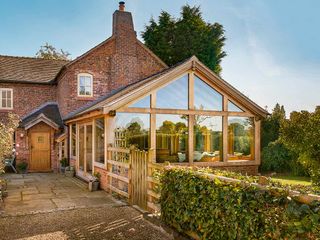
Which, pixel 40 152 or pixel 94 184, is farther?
pixel 40 152

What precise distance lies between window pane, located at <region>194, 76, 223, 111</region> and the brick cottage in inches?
1.6

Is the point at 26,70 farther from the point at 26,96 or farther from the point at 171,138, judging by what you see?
the point at 171,138

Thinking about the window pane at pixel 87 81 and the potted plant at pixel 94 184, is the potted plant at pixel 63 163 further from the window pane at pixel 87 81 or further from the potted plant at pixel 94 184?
the potted plant at pixel 94 184

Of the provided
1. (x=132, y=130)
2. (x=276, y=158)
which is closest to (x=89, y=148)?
(x=132, y=130)

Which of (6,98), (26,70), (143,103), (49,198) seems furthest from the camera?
(26,70)

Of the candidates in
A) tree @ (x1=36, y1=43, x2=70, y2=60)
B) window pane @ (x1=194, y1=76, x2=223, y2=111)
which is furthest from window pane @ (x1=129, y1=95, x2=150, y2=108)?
tree @ (x1=36, y1=43, x2=70, y2=60)

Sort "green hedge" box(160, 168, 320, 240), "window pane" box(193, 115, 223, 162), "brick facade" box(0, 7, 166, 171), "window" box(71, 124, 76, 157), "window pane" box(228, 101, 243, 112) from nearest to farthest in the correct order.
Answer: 1. "green hedge" box(160, 168, 320, 240)
2. "window pane" box(193, 115, 223, 162)
3. "window pane" box(228, 101, 243, 112)
4. "window" box(71, 124, 76, 157)
5. "brick facade" box(0, 7, 166, 171)

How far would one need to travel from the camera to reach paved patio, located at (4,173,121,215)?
8758 millimetres

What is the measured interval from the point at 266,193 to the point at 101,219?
4.56 metres

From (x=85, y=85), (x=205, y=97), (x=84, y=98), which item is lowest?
(x=205, y=97)

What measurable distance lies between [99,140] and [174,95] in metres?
3.51

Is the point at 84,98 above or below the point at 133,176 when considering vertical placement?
above

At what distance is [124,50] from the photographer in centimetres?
1988

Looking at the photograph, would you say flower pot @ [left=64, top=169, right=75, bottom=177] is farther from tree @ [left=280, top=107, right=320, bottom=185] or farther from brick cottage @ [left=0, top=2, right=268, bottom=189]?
tree @ [left=280, top=107, right=320, bottom=185]
